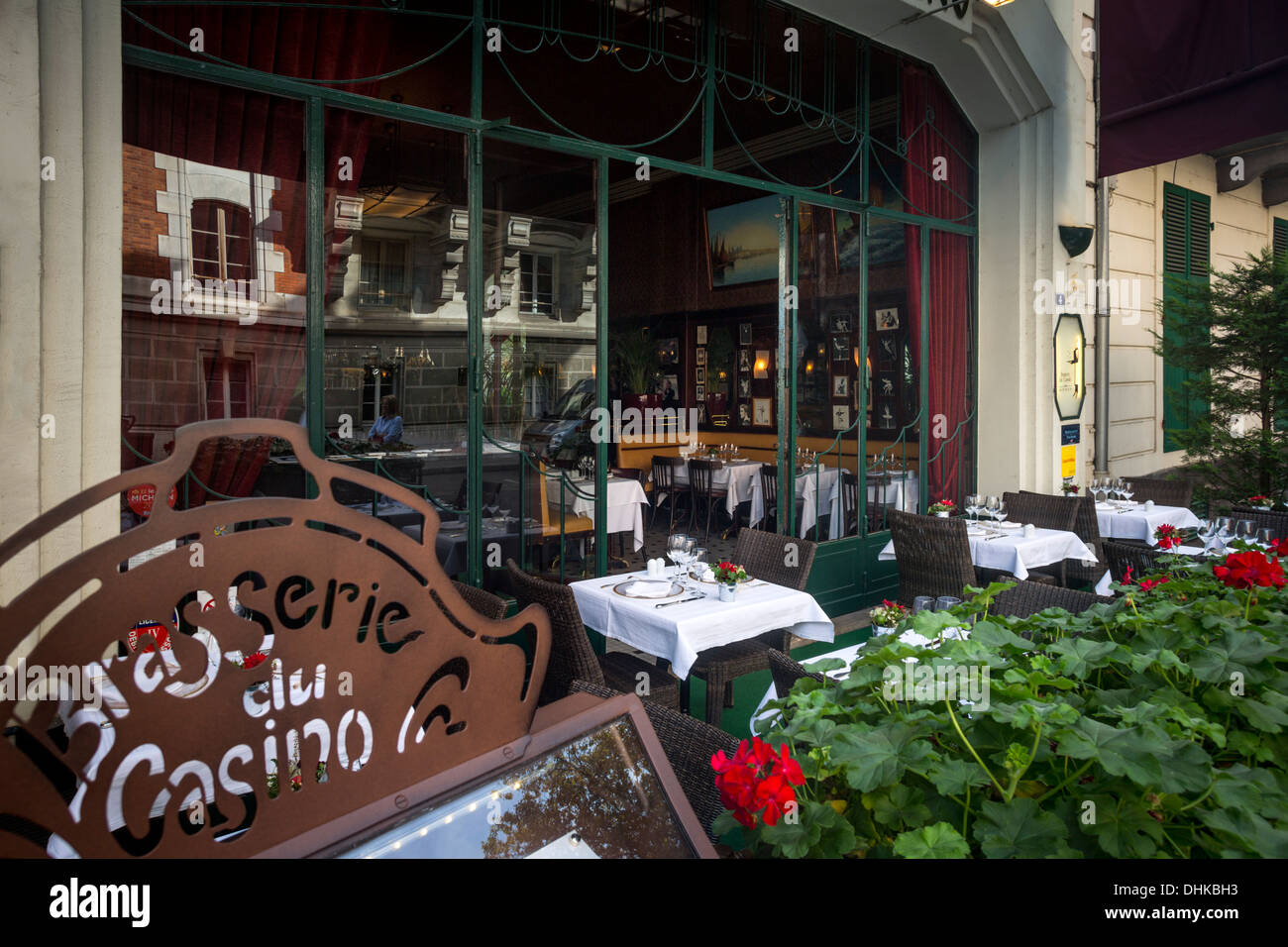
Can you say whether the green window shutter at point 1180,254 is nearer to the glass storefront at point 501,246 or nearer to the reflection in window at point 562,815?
the glass storefront at point 501,246

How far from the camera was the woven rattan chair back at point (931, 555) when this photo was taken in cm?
491

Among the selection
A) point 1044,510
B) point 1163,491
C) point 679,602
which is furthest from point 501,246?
point 1163,491

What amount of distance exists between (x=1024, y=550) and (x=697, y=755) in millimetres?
4258

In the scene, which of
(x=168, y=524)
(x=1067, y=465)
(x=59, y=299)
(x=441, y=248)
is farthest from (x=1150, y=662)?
(x=1067, y=465)

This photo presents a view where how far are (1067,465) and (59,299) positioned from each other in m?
7.57

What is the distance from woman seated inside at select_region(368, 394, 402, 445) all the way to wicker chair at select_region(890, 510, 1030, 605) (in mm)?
3016

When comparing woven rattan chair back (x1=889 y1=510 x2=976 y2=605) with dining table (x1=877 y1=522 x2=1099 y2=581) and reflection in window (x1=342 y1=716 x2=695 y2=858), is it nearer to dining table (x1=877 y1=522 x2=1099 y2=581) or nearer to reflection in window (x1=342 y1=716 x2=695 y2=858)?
dining table (x1=877 y1=522 x2=1099 y2=581)

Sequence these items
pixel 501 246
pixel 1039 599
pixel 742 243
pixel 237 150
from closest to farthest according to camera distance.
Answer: pixel 1039 599 < pixel 237 150 < pixel 501 246 < pixel 742 243

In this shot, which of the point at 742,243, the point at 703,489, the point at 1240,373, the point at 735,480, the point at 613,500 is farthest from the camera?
the point at 742,243

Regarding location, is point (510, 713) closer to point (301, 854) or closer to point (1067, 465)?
point (301, 854)

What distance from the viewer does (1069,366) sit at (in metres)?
7.53

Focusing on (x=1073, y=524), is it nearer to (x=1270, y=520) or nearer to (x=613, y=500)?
(x=1270, y=520)

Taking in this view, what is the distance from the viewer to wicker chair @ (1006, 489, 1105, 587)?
6.09 meters

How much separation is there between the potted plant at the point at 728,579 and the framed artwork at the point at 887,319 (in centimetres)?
502
